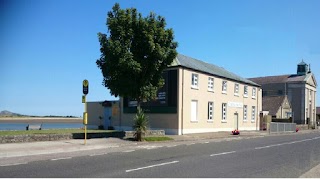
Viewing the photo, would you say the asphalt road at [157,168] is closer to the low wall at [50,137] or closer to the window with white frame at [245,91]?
the low wall at [50,137]

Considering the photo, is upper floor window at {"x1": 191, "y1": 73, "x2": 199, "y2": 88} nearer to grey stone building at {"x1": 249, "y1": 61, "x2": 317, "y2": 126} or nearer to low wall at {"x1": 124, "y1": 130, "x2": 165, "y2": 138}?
low wall at {"x1": 124, "y1": 130, "x2": 165, "y2": 138}

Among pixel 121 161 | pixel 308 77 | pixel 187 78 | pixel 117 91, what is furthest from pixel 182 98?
pixel 308 77

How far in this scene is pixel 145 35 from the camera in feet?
72.3

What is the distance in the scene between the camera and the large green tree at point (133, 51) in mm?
21969

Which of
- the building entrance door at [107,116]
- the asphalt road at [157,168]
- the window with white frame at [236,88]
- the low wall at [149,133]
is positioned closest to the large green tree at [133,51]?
the low wall at [149,133]

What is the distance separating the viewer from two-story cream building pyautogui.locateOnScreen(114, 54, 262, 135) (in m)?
30.3

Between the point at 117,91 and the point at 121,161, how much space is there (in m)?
10.4

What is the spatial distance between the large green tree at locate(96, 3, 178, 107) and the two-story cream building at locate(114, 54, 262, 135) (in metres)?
7.13

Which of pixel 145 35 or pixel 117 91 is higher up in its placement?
pixel 145 35

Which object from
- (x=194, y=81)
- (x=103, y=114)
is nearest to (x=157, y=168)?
(x=194, y=81)

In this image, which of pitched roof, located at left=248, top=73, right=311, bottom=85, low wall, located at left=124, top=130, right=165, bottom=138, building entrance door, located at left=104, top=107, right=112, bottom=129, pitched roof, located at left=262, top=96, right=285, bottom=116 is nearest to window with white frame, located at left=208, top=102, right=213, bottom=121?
low wall, located at left=124, top=130, right=165, bottom=138

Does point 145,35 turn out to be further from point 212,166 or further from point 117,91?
point 212,166

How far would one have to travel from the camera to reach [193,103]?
32.2m

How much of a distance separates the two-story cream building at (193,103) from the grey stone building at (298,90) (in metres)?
44.8
